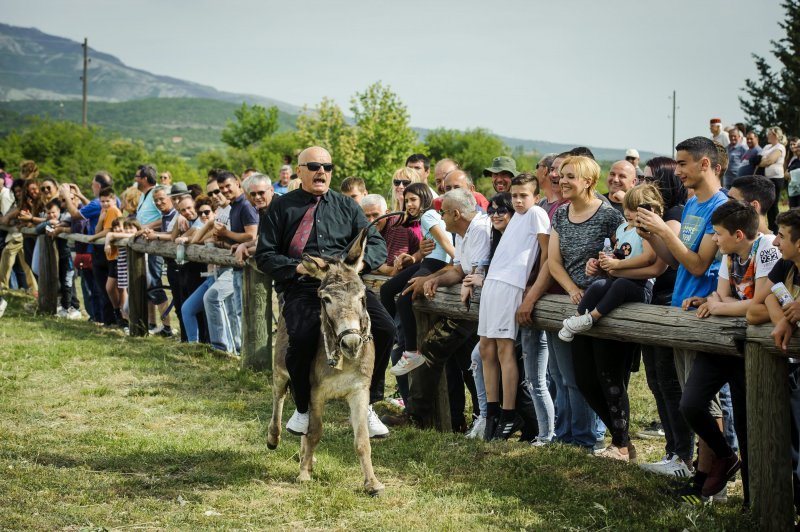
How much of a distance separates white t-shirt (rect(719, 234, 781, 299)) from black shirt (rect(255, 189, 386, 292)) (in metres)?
2.85

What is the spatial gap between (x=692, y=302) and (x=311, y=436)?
306cm

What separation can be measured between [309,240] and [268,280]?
4260 millimetres

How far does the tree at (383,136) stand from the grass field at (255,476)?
70101 mm

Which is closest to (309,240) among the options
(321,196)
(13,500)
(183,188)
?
(321,196)

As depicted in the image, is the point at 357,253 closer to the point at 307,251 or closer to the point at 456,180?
the point at 307,251

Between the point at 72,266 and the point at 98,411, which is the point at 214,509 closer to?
the point at 98,411

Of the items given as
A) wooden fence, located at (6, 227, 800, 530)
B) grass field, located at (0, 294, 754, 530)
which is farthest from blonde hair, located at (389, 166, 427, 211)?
grass field, located at (0, 294, 754, 530)

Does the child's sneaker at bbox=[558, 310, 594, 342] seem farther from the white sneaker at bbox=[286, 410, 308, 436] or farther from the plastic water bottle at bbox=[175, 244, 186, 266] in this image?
the plastic water bottle at bbox=[175, 244, 186, 266]

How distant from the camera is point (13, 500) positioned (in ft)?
21.1

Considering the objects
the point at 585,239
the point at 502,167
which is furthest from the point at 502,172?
the point at 585,239

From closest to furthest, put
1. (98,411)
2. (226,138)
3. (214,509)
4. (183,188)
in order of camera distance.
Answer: (214,509), (98,411), (183,188), (226,138)

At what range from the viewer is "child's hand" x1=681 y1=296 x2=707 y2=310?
20.7ft

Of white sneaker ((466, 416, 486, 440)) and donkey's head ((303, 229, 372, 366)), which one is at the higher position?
donkey's head ((303, 229, 372, 366))

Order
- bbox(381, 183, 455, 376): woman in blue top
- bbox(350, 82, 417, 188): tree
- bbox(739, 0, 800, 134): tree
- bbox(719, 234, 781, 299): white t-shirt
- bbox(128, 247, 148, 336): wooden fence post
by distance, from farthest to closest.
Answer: bbox(350, 82, 417, 188): tree → bbox(739, 0, 800, 134): tree → bbox(128, 247, 148, 336): wooden fence post → bbox(381, 183, 455, 376): woman in blue top → bbox(719, 234, 781, 299): white t-shirt
